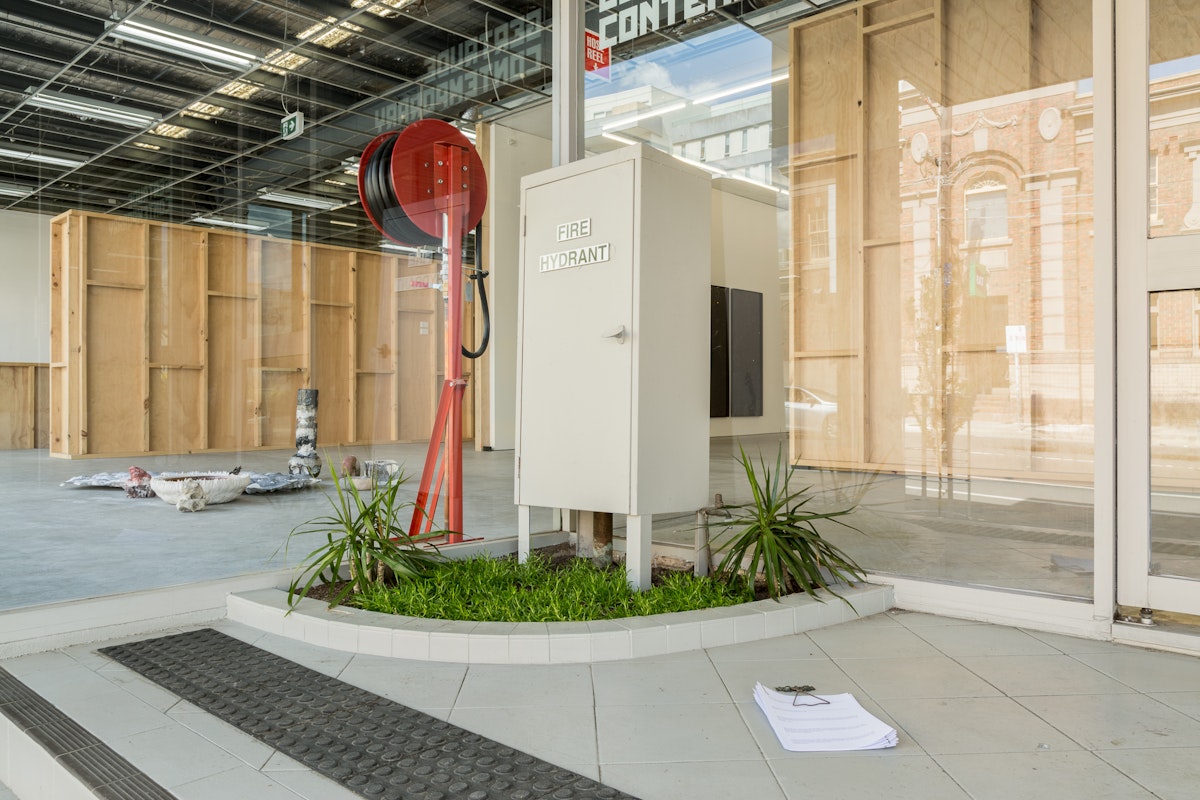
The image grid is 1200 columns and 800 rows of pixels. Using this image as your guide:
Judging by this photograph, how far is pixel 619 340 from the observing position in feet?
9.57

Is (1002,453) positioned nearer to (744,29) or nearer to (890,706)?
(890,706)

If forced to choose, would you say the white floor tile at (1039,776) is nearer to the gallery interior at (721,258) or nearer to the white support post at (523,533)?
the gallery interior at (721,258)

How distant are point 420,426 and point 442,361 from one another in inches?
12.1

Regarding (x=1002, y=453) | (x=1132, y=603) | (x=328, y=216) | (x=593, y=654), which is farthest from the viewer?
(x=328, y=216)

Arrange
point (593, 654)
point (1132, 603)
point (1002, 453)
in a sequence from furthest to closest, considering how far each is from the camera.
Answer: point (1002, 453) → point (1132, 603) → point (593, 654)

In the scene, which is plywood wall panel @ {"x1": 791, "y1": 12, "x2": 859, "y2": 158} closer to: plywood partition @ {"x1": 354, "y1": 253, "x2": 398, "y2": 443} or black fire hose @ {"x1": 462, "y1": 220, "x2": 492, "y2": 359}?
black fire hose @ {"x1": 462, "y1": 220, "x2": 492, "y2": 359}

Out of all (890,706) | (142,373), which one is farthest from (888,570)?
(142,373)

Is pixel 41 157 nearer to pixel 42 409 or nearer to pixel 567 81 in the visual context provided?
pixel 42 409

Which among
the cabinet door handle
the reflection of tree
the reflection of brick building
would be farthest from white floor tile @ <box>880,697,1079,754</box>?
the cabinet door handle

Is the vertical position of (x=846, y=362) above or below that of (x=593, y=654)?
above

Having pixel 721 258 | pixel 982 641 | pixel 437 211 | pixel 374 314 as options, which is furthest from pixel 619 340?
pixel 982 641

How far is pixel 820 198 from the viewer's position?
361 centimetres

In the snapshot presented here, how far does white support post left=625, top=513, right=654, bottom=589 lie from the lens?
9.65ft

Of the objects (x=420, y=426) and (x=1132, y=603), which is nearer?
(x=1132, y=603)
